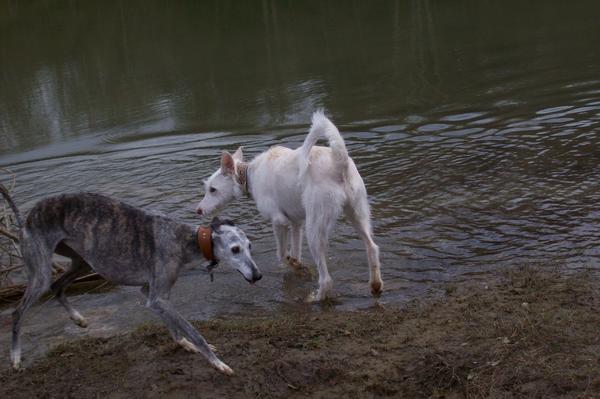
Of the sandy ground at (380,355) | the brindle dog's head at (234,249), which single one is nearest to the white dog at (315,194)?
the sandy ground at (380,355)

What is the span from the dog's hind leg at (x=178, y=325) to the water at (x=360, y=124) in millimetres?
1245

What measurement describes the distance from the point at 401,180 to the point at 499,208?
1.82m

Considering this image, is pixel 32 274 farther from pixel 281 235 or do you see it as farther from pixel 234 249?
pixel 281 235

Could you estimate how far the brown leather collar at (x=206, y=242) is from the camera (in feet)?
19.7

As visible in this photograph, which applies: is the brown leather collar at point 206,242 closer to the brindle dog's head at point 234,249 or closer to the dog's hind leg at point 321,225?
the brindle dog's head at point 234,249

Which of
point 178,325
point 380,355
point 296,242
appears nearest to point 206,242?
point 178,325

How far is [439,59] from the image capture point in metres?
18.1

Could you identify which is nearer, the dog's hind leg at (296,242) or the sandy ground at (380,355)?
the sandy ground at (380,355)

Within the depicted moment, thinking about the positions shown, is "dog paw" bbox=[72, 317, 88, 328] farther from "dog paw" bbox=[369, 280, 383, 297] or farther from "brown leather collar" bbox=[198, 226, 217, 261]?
"dog paw" bbox=[369, 280, 383, 297]

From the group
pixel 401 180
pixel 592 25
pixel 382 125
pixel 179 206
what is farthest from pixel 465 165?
pixel 592 25

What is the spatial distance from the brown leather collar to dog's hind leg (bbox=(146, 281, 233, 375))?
502 mm

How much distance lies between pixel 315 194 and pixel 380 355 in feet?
6.28

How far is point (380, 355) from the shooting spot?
582 centimetres

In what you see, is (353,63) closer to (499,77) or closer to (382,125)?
(499,77)
